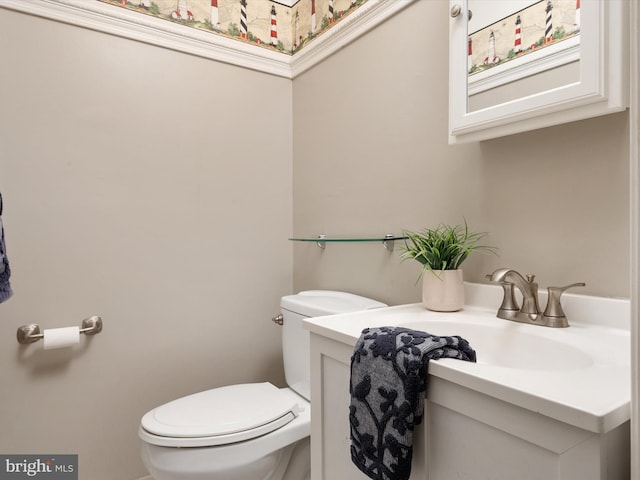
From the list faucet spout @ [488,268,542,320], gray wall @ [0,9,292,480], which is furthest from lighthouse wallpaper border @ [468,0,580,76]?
gray wall @ [0,9,292,480]

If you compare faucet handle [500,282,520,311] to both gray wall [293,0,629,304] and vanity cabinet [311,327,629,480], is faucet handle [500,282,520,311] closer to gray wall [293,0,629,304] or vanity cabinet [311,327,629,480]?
gray wall [293,0,629,304]

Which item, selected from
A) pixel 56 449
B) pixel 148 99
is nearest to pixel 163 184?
pixel 148 99

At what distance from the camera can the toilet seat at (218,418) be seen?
115cm

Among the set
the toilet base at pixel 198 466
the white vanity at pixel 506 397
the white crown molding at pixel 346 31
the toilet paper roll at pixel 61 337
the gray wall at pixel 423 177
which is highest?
the white crown molding at pixel 346 31

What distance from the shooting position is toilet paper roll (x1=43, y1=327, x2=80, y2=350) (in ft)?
4.53

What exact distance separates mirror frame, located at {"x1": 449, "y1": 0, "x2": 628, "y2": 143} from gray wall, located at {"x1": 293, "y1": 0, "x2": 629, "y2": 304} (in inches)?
3.8

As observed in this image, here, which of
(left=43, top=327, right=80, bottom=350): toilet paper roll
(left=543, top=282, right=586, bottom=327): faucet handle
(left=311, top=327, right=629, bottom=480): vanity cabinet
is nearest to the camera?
(left=311, top=327, right=629, bottom=480): vanity cabinet

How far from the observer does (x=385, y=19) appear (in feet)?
4.73

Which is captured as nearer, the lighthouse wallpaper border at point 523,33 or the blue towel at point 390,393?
the blue towel at point 390,393

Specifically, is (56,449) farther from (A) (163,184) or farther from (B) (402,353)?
(B) (402,353)

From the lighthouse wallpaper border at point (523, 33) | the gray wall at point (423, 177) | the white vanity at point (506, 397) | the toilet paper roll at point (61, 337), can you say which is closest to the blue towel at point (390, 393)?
the white vanity at point (506, 397)

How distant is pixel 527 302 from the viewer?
940mm

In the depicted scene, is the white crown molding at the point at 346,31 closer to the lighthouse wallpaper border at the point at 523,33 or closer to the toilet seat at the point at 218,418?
the lighthouse wallpaper border at the point at 523,33

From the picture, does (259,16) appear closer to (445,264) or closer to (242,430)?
(445,264)
